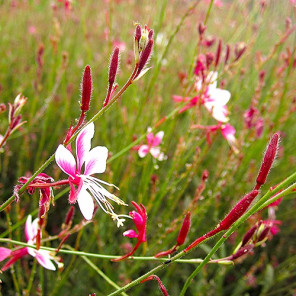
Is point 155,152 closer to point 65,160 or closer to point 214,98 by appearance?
point 214,98

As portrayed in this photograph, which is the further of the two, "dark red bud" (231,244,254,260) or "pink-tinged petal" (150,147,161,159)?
"pink-tinged petal" (150,147,161,159)

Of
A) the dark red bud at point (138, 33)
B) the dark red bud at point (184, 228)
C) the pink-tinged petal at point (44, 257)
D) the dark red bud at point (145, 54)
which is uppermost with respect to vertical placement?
the dark red bud at point (138, 33)

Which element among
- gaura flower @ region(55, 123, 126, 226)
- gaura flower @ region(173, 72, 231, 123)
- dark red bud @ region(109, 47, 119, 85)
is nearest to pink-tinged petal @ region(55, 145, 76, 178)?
Result: gaura flower @ region(55, 123, 126, 226)

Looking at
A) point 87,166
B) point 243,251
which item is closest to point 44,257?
point 87,166

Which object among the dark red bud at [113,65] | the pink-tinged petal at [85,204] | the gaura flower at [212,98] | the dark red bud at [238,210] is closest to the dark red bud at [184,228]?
the dark red bud at [238,210]

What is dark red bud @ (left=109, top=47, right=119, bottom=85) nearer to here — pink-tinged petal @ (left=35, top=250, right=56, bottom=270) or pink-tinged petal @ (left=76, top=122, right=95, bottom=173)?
pink-tinged petal @ (left=76, top=122, right=95, bottom=173)

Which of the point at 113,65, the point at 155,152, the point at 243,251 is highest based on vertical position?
the point at 113,65

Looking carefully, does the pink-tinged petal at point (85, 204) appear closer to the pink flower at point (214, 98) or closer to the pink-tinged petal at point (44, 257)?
the pink-tinged petal at point (44, 257)
